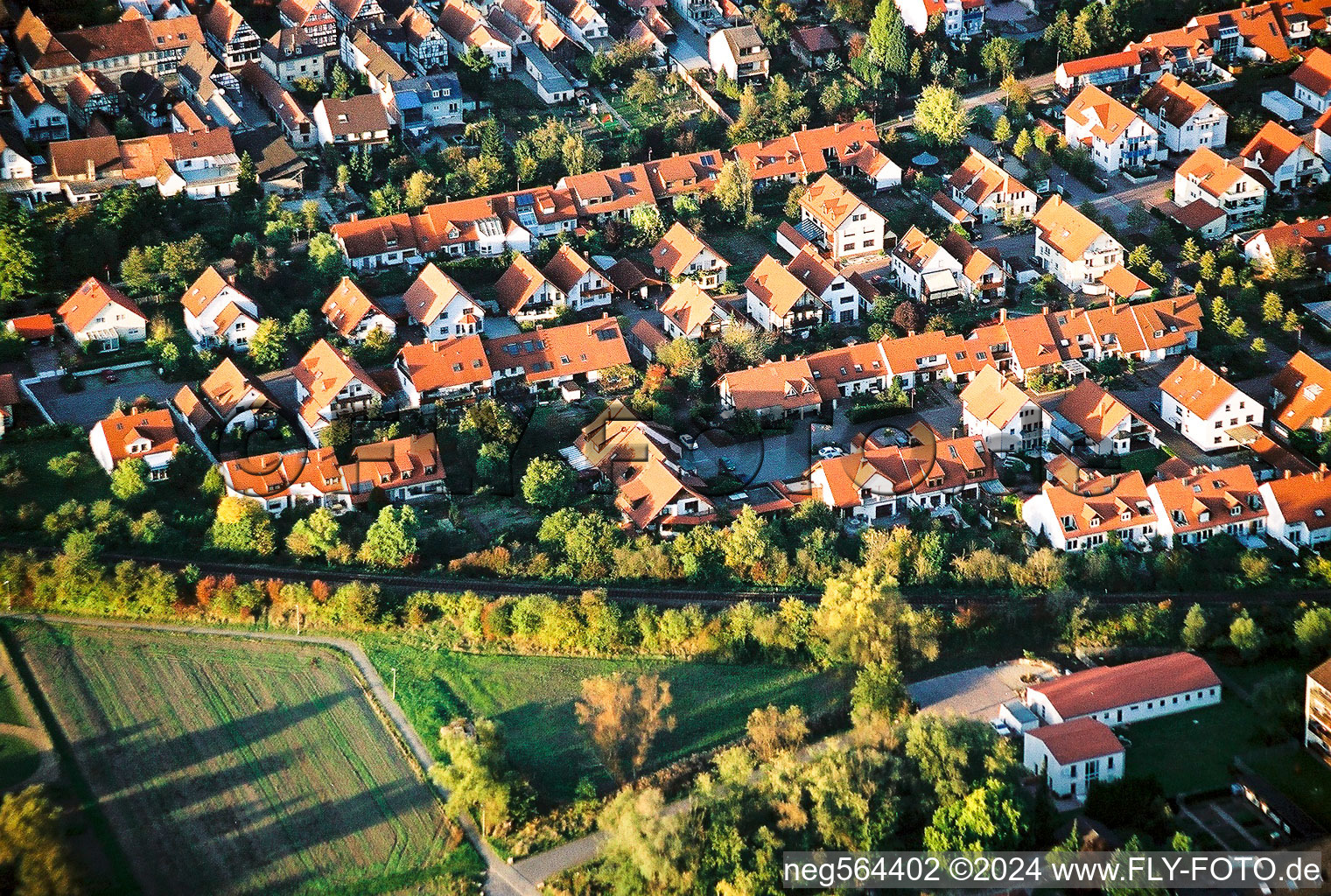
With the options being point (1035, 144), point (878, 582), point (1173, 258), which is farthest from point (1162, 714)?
point (1035, 144)

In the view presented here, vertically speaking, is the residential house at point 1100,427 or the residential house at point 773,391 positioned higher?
the residential house at point 1100,427

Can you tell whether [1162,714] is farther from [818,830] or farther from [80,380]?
[80,380]

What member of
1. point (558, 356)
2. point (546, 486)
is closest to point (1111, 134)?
point (558, 356)

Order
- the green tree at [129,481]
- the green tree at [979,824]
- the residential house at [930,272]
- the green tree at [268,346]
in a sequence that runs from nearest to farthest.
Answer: the green tree at [979,824], the green tree at [129,481], the green tree at [268,346], the residential house at [930,272]

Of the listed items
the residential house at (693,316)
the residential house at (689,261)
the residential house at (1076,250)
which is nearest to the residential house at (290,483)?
the residential house at (693,316)

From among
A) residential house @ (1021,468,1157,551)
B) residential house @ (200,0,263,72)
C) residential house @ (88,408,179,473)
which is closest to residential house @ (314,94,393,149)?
residential house @ (200,0,263,72)

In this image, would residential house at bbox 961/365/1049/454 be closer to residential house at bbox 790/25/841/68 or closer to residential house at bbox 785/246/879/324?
residential house at bbox 785/246/879/324

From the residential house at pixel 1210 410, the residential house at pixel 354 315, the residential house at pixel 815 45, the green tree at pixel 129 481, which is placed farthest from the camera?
the residential house at pixel 815 45

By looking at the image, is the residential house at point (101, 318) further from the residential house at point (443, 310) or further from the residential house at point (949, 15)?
the residential house at point (949, 15)
